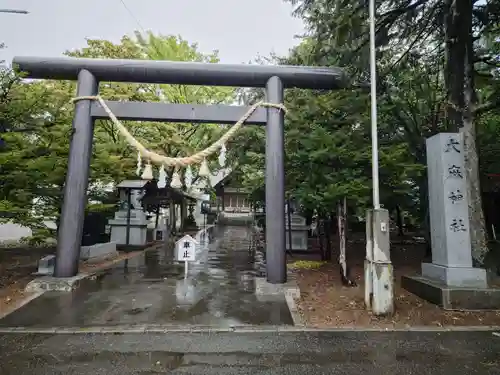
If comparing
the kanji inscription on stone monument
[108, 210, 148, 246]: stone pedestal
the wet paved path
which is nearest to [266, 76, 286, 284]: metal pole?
the wet paved path

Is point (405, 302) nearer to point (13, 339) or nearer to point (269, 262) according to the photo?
point (269, 262)

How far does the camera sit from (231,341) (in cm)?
482

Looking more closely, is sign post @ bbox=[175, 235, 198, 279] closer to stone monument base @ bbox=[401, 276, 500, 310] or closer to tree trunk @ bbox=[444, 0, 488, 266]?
stone monument base @ bbox=[401, 276, 500, 310]

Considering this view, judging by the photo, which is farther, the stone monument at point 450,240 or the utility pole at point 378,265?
the stone monument at point 450,240

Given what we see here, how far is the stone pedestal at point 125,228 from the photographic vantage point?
15.8 m

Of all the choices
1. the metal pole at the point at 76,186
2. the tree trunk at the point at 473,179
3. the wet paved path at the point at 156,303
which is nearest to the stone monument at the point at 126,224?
the wet paved path at the point at 156,303

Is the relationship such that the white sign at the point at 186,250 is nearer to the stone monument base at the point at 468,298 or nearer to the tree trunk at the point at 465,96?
the stone monument base at the point at 468,298

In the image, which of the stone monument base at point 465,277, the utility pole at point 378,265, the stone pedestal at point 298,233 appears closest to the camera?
the utility pole at point 378,265

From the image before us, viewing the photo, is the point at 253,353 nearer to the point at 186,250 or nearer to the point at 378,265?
the point at 378,265

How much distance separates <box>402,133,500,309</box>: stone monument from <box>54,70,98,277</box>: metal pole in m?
8.29

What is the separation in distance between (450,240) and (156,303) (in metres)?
6.46

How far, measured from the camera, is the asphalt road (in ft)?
13.0

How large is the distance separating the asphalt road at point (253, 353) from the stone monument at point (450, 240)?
130 centimetres

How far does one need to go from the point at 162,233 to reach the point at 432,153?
17387 mm
